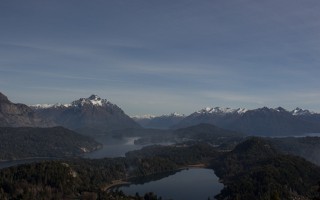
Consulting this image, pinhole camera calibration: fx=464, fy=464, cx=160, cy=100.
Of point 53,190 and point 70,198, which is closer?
point 70,198

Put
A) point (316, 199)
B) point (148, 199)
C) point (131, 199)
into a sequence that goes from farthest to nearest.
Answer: point (148, 199) → point (131, 199) → point (316, 199)

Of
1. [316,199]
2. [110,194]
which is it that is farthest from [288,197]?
[316,199]

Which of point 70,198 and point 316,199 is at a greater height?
point 316,199

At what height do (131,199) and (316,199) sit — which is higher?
(316,199)

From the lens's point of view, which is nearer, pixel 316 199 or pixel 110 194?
pixel 316 199

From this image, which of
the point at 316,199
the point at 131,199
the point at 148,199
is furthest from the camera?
the point at 148,199

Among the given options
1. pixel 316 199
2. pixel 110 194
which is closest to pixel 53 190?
pixel 110 194

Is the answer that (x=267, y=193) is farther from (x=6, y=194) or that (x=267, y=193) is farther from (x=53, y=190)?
(x=6, y=194)

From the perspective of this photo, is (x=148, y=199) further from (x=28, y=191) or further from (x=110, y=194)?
(x=28, y=191)
